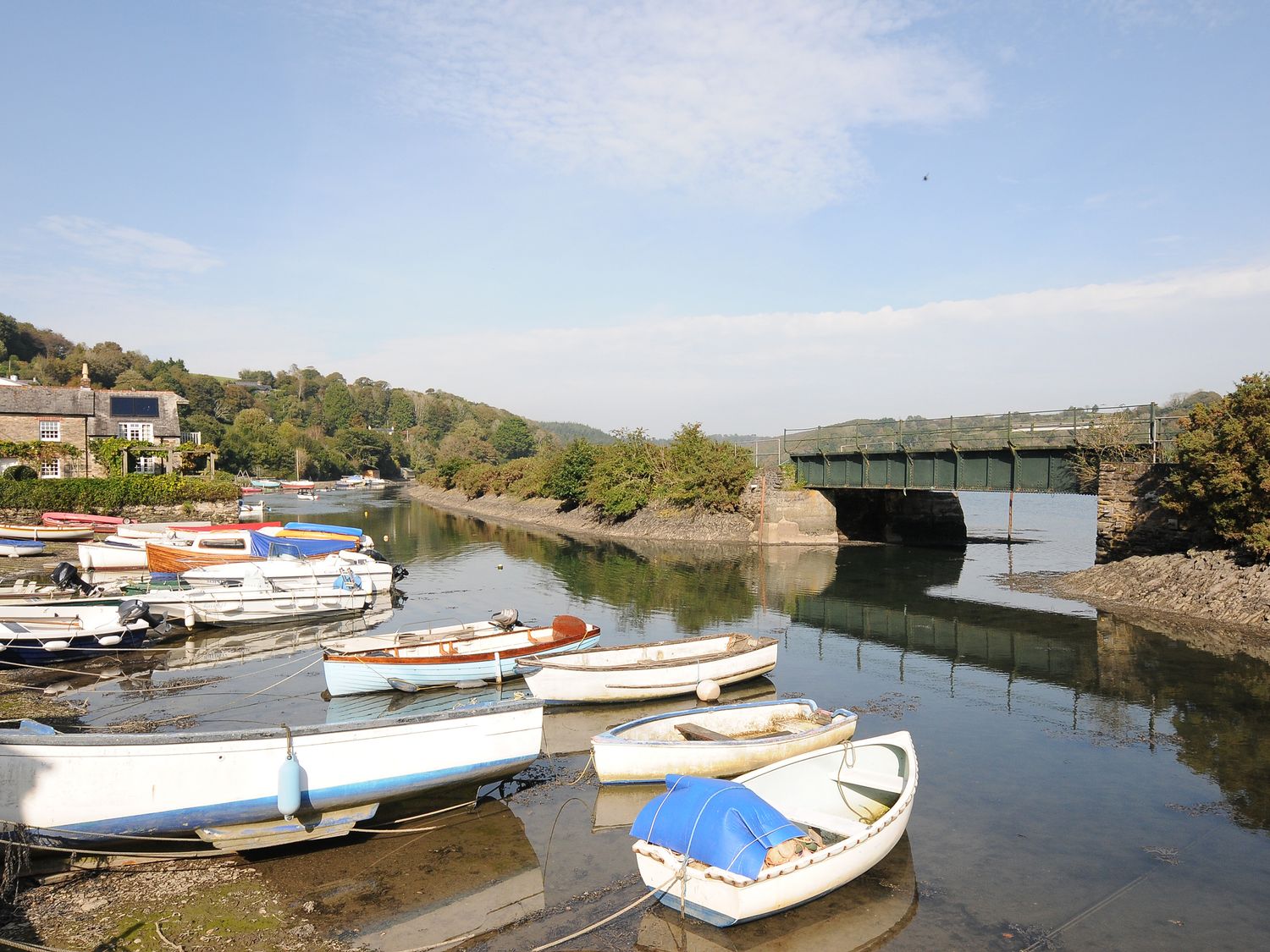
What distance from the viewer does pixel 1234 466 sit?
87.0 feet

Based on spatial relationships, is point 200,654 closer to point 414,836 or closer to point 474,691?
point 474,691

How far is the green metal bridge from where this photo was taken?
109 feet

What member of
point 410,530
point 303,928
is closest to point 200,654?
point 303,928

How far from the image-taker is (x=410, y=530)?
6694 centimetres

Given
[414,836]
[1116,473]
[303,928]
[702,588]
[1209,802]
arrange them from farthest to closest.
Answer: [702,588] → [1116,473] → [1209,802] → [414,836] → [303,928]

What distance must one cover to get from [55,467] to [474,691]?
188 feet

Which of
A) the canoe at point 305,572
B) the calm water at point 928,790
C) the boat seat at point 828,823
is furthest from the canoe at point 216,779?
the canoe at point 305,572

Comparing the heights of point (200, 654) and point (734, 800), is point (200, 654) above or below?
below

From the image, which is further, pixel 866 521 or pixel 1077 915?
pixel 866 521

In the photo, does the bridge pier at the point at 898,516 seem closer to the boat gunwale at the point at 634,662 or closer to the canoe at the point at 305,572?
the canoe at the point at 305,572

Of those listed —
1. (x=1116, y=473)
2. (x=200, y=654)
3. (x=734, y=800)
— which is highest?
(x=1116, y=473)

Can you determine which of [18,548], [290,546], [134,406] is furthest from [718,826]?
[134,406]

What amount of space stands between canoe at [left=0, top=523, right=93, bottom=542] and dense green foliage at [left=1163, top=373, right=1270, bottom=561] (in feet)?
181

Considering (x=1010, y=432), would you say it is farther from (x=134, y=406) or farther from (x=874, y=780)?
(x=134, y=406)
